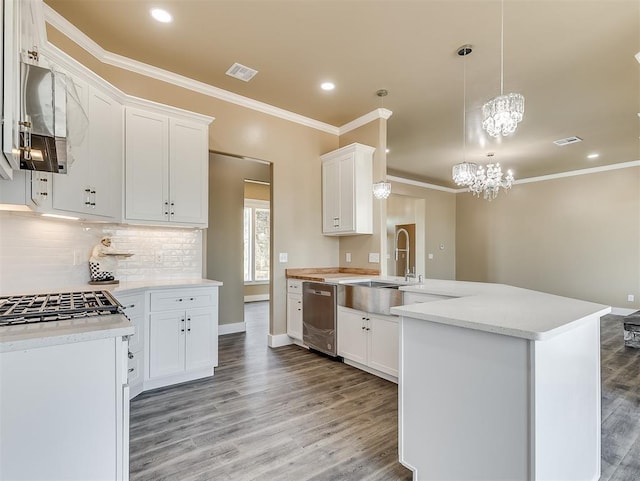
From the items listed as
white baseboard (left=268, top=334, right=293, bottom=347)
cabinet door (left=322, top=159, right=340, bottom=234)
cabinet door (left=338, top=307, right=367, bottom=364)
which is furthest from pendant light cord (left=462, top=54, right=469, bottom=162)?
white baseboard (left=268, top=334, right=293, bottom=347)

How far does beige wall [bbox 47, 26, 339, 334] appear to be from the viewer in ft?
11.9

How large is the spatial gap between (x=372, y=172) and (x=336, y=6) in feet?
6.88

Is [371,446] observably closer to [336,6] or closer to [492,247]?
[336,6]

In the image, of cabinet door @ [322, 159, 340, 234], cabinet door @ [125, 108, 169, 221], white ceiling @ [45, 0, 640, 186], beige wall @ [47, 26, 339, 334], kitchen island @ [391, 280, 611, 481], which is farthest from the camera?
cabinet door @ [322, 159, 340, 234]

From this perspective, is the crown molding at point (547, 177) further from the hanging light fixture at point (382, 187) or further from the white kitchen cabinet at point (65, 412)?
the white kitchen cabinet at point (65, 412)

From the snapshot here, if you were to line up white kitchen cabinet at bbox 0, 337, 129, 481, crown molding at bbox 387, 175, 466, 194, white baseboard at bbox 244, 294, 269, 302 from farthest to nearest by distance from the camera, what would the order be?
white baseboard at bbox 244, 294, 269, 302
crown molding at bbox 387, 175, 466, 194
white kitchen cabinet at bbox 0, 337, 129, 481

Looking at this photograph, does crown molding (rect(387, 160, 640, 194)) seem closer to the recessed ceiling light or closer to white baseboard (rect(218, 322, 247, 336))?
white baseboard (rect(218, 322, 247, 336))

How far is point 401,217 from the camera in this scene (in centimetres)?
865

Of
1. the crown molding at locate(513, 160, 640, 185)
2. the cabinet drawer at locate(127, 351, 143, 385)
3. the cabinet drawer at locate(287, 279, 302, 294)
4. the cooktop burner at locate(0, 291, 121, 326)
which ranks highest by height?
the crown molding at locate(513, 160, 640, 185)

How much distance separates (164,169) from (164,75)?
106 centimetres

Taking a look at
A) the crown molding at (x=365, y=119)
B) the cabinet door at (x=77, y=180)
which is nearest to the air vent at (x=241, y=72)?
the cabinet door at (x=77, y=180)

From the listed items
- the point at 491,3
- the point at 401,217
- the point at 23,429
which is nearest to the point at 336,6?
the point at 491,3

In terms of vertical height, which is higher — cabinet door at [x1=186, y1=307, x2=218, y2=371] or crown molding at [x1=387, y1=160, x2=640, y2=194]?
crown molding at [x1=387, y1=160, x2=640, y2=194]

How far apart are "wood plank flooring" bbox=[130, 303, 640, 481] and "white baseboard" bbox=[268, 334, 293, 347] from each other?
0.62m
